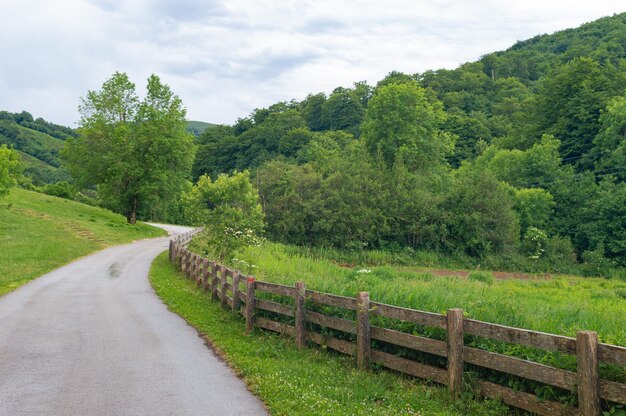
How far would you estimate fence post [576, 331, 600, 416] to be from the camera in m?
5.81

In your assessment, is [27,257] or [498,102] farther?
[498,102]

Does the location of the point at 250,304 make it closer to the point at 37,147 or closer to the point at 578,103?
the point at 578,103

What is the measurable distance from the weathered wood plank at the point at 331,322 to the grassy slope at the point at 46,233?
14888 mm

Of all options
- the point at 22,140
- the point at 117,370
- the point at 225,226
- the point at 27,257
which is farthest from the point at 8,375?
the point at 22,140

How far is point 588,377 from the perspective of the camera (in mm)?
5832

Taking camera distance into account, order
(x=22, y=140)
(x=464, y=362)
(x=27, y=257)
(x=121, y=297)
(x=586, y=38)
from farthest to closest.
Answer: (x=22, y=140) → (x=586, y=38) → (x=27, y=257) → (x=121, y=297) → (x=464, y=362)

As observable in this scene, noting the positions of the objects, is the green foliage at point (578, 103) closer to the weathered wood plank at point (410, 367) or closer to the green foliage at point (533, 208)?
the green foliage at point (533, 208)

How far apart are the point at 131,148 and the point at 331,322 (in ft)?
170

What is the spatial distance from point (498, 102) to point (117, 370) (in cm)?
10370

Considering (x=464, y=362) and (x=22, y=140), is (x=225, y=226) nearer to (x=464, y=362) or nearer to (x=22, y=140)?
(x=464, y=362)

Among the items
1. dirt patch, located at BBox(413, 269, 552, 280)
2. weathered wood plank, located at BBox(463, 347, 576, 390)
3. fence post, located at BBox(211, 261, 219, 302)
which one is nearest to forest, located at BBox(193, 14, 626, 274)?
dirt patch, located at BBox(413, 269, 552, 280)

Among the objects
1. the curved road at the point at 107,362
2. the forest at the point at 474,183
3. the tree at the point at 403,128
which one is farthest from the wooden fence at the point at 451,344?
the tree at the point at 403,128

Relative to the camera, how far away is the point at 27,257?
3147cm

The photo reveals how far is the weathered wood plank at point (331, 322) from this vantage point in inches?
377
